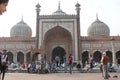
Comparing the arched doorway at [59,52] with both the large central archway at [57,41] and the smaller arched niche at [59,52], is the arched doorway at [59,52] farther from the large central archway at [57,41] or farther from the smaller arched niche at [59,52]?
the large central archway at [57,41]

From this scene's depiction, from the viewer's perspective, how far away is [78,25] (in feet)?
100

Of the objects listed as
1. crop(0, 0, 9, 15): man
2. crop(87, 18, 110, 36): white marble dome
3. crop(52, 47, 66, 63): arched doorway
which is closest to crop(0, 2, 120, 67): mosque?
crop(52, 47, 66, 63): arched doorway

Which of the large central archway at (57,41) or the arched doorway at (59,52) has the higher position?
the large central archway at (57,41)

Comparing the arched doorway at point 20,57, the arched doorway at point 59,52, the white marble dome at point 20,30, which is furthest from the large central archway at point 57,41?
the white marble dome at point 20,30

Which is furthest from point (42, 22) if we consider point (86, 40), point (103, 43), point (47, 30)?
point (103, 43)

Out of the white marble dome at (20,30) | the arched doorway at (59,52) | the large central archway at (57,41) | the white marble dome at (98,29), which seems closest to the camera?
the large central archway at (57,41)

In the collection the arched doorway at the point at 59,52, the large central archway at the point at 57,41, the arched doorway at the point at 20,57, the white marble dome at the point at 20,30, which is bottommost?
the arched doorway at the point at 20,57

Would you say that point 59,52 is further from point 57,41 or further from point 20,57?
point 20,57

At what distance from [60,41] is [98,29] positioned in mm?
9127

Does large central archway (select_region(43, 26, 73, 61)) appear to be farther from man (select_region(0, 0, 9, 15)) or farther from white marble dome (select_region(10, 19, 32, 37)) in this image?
man (select_region(0, 0, 9, 15))

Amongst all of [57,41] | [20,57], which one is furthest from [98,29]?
[20,57]

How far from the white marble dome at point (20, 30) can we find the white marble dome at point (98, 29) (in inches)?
382

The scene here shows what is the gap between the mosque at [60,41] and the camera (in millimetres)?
30422

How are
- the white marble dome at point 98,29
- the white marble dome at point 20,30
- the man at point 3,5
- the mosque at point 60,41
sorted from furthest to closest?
the white marble dome at point 20,30, the white marble dome at point 98,29, the mosque at point 60,41, the man at point 3,5
